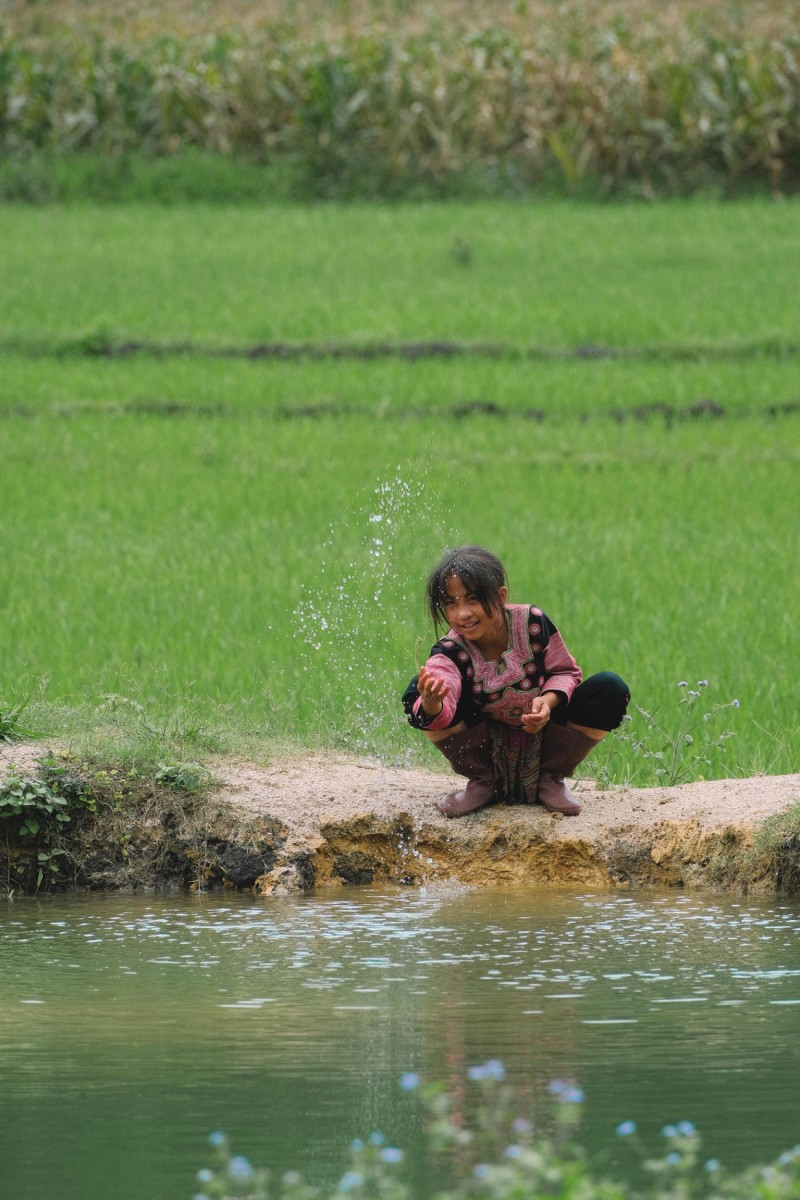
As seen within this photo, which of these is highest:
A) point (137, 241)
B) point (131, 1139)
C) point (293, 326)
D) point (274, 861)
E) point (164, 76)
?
point (164, 76)

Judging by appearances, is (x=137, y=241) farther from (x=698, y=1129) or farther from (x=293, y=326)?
(x=698, y=1129)

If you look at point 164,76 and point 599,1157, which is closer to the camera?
point 599,1157

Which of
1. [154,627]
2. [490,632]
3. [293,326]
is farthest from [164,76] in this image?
[490,632]

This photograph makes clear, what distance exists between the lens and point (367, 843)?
5156mm

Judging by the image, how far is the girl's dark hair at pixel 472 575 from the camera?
4859 mm

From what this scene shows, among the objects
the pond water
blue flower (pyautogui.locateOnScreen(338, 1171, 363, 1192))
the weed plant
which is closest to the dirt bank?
the pond water

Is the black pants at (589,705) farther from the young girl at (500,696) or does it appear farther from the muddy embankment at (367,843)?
the muddy embankment at (367,843)

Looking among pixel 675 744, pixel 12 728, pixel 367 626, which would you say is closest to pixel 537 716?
pixel 675 744

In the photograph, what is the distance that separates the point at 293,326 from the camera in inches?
577

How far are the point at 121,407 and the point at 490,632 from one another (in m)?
7.86

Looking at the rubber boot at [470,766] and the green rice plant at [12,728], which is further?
the green rice plant at [12,728]

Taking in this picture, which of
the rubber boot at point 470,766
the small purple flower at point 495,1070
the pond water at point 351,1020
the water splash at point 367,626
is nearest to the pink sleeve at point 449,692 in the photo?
the rubber boot at point 470,766

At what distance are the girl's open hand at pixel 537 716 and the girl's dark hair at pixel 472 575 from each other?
9.6 inches

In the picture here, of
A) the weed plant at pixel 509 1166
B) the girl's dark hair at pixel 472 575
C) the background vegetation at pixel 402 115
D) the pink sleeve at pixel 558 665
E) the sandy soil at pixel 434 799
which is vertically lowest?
the weed plant at pixel 509 1166
